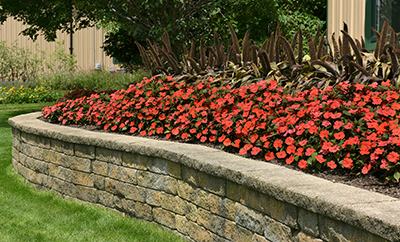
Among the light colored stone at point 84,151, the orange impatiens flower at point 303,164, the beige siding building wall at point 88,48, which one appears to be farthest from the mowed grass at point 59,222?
the beige siding building wall at point 88,48

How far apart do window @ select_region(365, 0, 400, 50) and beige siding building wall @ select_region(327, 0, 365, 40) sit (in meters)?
0.07

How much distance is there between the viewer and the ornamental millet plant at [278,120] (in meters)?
2.84

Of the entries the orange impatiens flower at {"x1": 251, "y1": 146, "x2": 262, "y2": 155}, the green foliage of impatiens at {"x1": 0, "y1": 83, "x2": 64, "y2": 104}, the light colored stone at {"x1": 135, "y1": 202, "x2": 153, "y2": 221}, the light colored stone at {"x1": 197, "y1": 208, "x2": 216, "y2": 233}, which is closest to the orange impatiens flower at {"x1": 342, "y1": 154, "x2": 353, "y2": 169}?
the orange impatiens flower at {"x1": 251, "y1": 146, "x2": 262, "y2": 155}

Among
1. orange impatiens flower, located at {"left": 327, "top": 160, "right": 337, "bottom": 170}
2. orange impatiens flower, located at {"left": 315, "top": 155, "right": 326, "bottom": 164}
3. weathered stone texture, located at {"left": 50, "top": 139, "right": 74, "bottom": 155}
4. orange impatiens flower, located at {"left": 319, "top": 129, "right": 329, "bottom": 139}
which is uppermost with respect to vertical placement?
orange impatiens flower, located at {"left": 319, "top": 129, "right": 329, "bottom": 139}

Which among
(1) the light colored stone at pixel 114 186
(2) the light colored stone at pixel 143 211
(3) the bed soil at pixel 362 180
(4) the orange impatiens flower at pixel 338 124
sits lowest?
(2) the light colored stone at pixel 143 211

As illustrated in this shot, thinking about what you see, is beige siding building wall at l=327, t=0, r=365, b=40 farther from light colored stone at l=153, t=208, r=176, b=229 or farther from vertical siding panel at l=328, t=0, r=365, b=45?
light colored stone at l=153, t=208, r=176, b=229

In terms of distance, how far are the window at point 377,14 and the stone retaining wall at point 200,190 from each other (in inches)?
146

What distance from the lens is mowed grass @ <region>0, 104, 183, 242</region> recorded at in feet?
11.9

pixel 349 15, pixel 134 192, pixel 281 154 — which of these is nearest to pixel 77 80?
pixel 349 15

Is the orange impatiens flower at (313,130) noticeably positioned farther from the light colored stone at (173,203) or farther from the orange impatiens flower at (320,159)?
the light colored stone at (173,203)

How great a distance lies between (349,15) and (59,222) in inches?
184

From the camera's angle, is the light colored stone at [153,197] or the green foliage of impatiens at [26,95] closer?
the light colored stone at [153,197]

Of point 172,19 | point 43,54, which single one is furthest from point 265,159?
point 43,54

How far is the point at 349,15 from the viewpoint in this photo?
6434 millimetres
